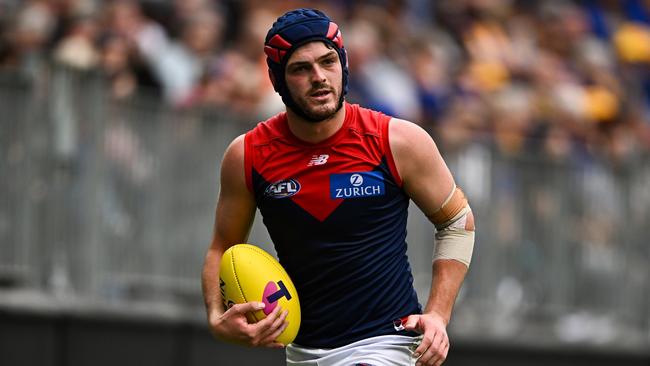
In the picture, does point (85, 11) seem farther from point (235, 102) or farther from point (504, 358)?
point (504, 358)

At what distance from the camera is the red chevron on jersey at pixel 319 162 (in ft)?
22.7

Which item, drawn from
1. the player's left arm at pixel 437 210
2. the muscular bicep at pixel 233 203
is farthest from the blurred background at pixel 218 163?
the player's left arm at pixel 437 210

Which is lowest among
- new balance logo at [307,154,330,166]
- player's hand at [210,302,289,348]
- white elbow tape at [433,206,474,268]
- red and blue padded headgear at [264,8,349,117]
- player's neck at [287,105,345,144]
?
player's hand at [210,302,289,348]

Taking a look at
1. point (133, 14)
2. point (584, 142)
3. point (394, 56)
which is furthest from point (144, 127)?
point (584, 142)

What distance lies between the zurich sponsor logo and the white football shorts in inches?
26.9

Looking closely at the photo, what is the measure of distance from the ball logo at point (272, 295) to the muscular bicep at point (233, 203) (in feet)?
1.65

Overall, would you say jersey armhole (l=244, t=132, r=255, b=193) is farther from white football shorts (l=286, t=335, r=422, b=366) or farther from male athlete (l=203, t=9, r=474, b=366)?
white football shorts (l=286, t=335, r=422, b=366)

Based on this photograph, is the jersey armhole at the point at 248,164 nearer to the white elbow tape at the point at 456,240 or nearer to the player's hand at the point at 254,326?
the player's hand at the point at 254,326

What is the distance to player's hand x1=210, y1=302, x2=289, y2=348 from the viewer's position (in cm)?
664

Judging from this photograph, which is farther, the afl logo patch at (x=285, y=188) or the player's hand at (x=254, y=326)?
the afl logo patch at (x=285, y=188)

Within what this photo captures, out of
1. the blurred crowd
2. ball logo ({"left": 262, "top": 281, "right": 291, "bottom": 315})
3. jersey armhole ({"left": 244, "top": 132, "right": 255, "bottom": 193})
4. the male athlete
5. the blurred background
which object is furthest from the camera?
the blurred crowd

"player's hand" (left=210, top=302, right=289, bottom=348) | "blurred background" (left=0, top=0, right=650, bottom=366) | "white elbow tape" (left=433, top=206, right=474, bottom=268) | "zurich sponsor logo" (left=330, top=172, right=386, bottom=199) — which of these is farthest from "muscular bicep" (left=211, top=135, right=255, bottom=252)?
"blurred background" (left=0, top=0, right=650, bottom=366)

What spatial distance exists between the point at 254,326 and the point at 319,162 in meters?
0.86

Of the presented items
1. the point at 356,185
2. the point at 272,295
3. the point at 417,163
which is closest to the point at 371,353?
the point at 272,295
